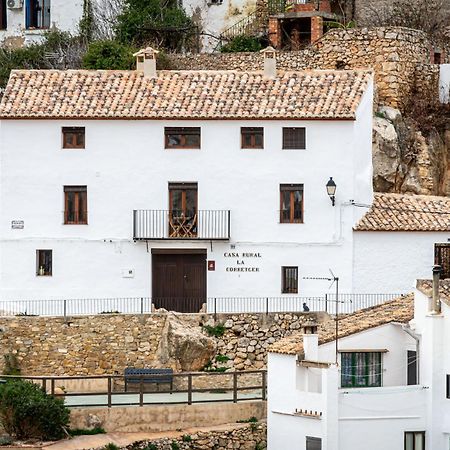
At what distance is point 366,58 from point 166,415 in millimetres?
20939

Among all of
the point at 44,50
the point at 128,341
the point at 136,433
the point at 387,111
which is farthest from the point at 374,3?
the point at 136,433

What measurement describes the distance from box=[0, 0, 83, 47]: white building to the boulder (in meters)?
22.6

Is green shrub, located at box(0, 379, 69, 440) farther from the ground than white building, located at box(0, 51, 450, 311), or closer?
closer

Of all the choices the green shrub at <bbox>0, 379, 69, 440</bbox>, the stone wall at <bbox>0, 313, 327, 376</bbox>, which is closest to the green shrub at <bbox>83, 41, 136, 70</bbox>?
the stone wall at <bbox>0, 313, 327, 376</bbox>

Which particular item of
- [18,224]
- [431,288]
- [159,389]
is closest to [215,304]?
[159,389]

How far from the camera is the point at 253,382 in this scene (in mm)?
52688

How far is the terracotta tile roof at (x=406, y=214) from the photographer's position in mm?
57031

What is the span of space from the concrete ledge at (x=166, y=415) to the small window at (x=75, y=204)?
885cm

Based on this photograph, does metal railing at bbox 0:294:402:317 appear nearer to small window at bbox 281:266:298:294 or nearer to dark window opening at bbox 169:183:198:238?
Result: small window at bbox 281:266:298:294

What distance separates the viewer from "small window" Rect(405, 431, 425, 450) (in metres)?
48.1

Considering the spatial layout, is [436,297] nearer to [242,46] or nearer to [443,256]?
[443,256]

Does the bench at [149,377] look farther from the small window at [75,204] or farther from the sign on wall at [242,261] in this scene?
the small window at [75,204]

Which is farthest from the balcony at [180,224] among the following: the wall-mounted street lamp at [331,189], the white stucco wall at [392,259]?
the white stucco wall at [392,259]

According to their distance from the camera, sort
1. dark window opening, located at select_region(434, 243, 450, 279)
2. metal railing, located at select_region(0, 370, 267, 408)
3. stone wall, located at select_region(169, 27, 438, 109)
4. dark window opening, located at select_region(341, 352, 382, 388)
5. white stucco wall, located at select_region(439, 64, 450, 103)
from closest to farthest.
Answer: dark window opening, located at select_region(341, 352, 382, 388) < metal railing, located at select_region(0, 370, 267, 408) < dark window opening, located at select_region(434, 243, 450, 279) < stone wall, located at select_region(169, 27, 438, 109) < white stucco wall, located at select_region(439, 64, 450, 103)
